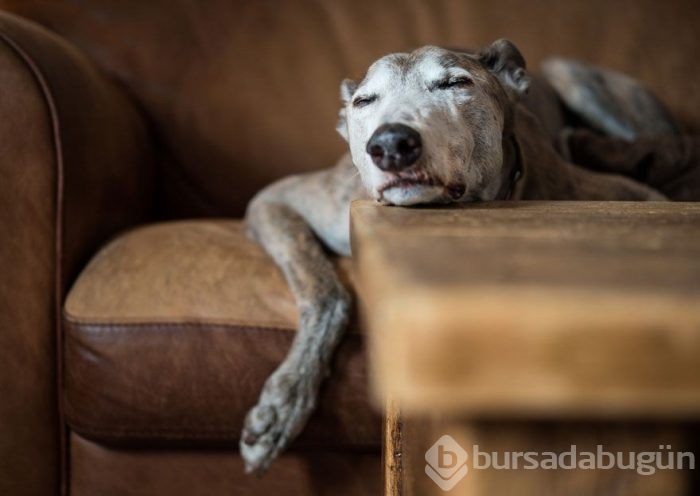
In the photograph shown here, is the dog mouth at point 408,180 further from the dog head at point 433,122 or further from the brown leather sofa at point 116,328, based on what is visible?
the brown leather sofa at point 116,328

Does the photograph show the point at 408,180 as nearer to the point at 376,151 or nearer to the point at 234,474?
the point at 376,151

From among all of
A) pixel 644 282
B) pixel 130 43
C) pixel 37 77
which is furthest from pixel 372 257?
pixel 130 43

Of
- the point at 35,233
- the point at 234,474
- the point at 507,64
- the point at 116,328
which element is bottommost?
the point at 234,474

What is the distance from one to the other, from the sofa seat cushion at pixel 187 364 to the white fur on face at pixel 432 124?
13.2 inches

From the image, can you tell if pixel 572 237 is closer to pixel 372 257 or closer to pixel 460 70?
pixel 372 257

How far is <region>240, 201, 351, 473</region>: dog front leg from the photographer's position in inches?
53.0

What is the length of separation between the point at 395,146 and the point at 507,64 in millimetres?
626

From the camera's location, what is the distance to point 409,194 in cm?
110

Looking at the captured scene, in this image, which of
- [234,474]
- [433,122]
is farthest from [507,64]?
[234,474]

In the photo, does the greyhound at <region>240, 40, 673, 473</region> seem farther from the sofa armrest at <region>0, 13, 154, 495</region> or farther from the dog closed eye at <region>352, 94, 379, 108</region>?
the sofa armrest at <region>0, 13, 154, 495</region>

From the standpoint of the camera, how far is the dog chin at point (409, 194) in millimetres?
1101

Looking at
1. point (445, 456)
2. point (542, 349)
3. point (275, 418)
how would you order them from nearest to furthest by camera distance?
point (542, 349) → point (445, 456) → point (275, 418)

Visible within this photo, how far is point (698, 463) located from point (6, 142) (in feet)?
4.31

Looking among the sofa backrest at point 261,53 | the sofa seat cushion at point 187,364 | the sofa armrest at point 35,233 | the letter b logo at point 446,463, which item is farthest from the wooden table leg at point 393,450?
the sofa backrest at point 261,53
